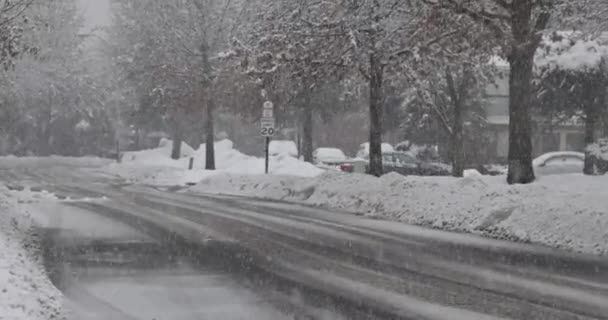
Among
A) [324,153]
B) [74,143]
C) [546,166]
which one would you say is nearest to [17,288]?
[546,166]

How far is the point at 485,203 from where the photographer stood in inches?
564

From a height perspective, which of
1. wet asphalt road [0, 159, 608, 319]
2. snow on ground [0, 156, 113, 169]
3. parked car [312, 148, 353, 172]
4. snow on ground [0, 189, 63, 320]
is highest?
parked car [312, 148, 353, 172]

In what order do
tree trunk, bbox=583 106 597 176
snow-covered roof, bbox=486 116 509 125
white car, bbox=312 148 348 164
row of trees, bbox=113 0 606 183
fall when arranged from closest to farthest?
1. row of trees, bbox=113 0 606 183
2. tree trunk, bbox=583 106 597 176
3. white car, bbox=312 148 348 164
4. snow-covered roof, bbox=486 116 509 125

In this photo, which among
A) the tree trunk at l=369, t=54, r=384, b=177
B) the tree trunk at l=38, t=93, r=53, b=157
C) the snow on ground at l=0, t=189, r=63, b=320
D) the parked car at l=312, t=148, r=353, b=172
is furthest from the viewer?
the tree trunk at l=38, t=93, r=53, b=157

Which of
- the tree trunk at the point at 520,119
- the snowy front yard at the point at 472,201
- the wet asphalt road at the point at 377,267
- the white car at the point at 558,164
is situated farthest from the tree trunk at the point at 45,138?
the tree trunk at the point at 520,119

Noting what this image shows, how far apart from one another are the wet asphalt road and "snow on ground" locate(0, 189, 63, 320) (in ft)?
3.35

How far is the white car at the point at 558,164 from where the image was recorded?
27750 millimetres

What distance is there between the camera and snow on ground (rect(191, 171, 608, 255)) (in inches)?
476

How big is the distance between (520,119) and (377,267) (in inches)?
371

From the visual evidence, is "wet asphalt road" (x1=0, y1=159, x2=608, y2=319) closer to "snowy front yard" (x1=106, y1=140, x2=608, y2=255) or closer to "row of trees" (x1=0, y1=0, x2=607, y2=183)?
"snowy front yard" (x1=106, y1=140, x2=608, y2=255)

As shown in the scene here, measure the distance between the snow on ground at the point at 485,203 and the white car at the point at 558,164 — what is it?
938 cm

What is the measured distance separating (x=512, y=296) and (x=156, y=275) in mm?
4298

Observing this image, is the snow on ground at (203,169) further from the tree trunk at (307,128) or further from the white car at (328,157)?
the white car at (328,157)

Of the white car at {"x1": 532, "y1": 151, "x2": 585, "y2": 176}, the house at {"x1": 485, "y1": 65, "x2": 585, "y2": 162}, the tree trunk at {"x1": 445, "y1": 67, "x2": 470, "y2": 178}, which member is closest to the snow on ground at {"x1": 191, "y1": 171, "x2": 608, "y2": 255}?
the tree trunk at {"x1": 445, "y1": 67, "x2": 470, "y2": 178}
